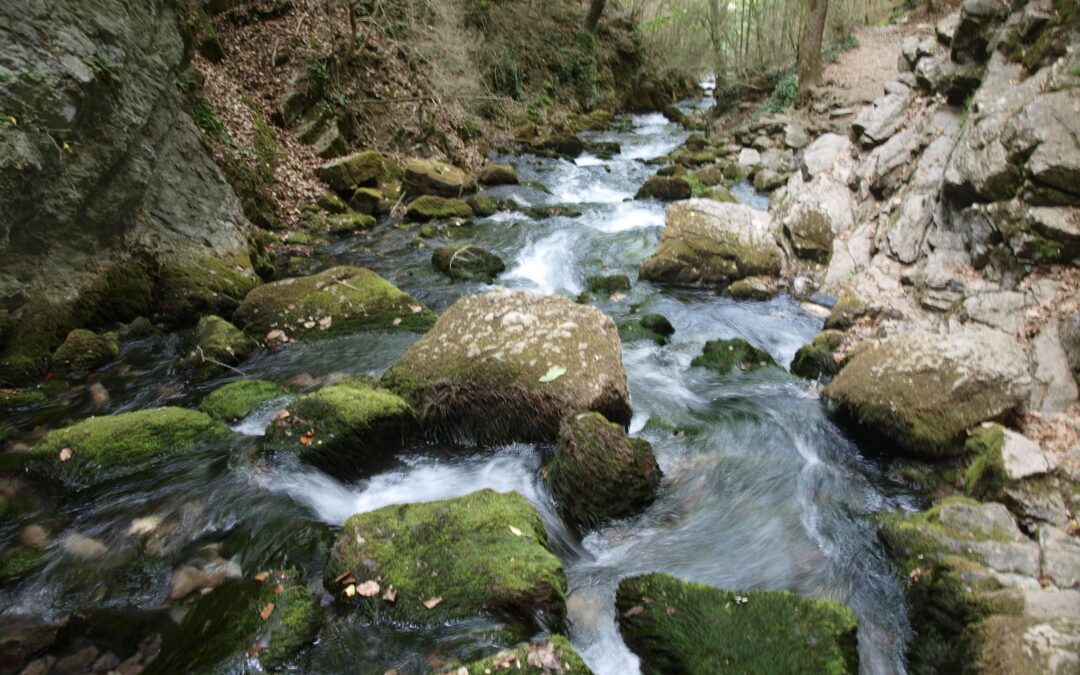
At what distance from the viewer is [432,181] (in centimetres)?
1330

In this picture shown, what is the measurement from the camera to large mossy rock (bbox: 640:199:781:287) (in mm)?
9602

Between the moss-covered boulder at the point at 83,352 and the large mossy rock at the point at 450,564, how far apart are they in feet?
15.2

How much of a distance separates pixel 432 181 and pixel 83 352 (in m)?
8.48

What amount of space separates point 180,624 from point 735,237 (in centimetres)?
930

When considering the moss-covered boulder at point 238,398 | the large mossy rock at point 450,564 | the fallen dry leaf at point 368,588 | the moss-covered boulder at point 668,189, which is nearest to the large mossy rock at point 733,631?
the large mossy rock at point 450,564

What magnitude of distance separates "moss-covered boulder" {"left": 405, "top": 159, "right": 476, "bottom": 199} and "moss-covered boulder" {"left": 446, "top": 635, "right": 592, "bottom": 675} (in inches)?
459

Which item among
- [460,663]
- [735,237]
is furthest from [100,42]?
[735,237]

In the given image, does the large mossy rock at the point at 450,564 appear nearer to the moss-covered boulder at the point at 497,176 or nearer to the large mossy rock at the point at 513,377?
the large mossy rock at the point at 513,377

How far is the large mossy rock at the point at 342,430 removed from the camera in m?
4.64

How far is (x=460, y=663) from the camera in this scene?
10.1 ft

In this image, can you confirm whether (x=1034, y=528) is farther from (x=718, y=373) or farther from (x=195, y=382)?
(x=195, y=382)

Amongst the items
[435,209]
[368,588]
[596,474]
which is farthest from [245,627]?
[435,209]

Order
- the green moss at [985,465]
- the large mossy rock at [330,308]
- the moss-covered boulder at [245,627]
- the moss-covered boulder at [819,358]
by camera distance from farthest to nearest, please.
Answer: the large mossy rock at [330,308], the moss-covered boulder at [819,358], the green moss at [985,465], the moss-covered boulder at [245,627]

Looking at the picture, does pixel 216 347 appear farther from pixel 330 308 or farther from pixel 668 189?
pixel 668 189
